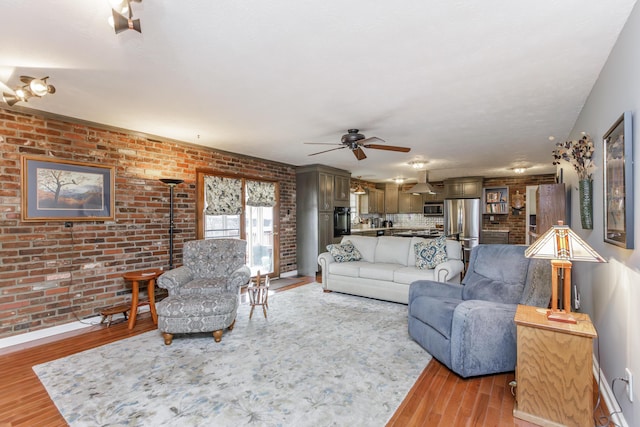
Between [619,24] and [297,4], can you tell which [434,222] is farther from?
[297,4]

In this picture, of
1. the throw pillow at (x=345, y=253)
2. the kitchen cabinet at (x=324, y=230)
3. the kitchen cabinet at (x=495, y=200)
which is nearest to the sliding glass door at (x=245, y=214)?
the kitchen cabinet at (x=324, y=230)

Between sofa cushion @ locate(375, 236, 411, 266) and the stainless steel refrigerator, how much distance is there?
3726 mm

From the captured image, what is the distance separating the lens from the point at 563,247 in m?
1.92

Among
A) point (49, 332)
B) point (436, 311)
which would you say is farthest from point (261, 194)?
point (436, 311)

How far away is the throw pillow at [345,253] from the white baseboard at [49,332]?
3.20 m

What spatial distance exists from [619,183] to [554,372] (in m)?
1.19

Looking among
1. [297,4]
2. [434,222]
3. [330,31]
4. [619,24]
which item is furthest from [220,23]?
[434,222]

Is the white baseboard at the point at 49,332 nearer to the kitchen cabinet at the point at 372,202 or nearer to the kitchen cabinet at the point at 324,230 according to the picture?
the kitchen cabinet at the point at 324,230

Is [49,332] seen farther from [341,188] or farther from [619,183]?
[341,188]

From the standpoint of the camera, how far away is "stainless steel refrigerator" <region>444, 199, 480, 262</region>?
827cm

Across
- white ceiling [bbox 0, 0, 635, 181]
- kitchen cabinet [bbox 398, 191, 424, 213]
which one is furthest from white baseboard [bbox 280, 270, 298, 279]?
kitchen cabinet [bbox 398, 191, 424, 213]

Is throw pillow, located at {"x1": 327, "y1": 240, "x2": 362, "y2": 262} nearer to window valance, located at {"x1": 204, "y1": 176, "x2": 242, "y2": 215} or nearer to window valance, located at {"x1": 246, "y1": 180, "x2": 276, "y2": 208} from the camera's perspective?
window valance, located at {"x1": 246, "y1": 180, "x2": 276, "y2": 208}

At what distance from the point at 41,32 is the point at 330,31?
1.76 meters

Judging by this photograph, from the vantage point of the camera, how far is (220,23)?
69.6 inches
